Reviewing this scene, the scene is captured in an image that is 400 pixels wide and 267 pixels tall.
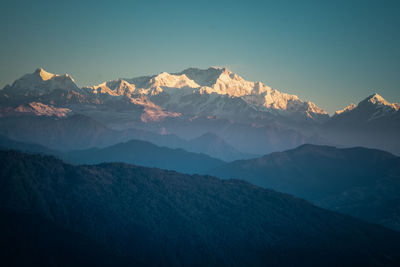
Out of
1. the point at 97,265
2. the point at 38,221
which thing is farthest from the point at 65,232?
the point at 97,265

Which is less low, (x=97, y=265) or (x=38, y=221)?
(x=38, y=221)

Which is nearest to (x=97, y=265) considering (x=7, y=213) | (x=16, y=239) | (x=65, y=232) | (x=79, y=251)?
(x=79, y=251)

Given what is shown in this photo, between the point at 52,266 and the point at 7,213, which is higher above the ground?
the point at 7,213

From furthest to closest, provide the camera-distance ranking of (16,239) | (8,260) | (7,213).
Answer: (7,213) → (16,239) → (8,260)

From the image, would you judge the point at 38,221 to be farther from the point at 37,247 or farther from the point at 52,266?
the point at 52,266

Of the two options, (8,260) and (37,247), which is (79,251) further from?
(8,260)

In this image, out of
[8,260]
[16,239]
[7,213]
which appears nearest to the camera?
[8,260]

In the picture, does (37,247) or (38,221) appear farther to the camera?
(38,221)

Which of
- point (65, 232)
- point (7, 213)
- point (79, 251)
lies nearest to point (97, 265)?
point (79, 251)
